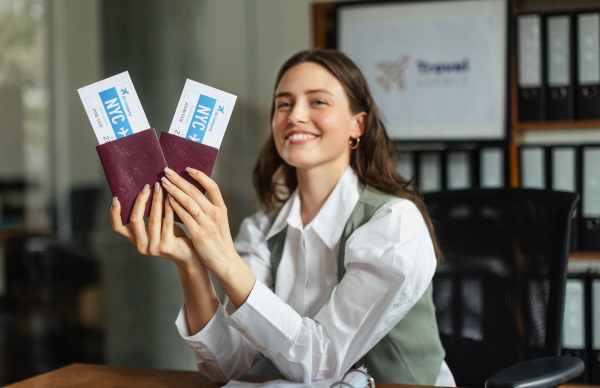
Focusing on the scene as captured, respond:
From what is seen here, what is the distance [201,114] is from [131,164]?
14 cm

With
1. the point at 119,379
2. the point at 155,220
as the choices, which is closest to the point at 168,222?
the point at 155,220

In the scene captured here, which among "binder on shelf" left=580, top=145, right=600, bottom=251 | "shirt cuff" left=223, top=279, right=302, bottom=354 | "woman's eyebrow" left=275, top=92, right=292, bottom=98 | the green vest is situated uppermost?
"woman's eyebrow" left=275, top=92, right=292, bottom=98

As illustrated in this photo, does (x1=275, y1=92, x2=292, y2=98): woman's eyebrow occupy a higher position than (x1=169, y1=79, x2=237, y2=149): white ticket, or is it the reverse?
(x1=275, y1=92, x2=292, y2=98): woman's eyebrow

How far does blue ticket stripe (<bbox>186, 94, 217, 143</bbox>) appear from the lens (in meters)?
0.85

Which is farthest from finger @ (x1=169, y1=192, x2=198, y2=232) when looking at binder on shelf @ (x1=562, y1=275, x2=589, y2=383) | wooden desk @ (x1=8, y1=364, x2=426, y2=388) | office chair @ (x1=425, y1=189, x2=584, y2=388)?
binder on shelf @ (x1=562, y1=275, x2=589, y2=383)

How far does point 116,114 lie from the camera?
0.82 m

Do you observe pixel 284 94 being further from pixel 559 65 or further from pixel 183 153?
pixel 559 65

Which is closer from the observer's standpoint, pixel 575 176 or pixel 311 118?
pixel 311 118

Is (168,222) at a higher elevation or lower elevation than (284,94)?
lower

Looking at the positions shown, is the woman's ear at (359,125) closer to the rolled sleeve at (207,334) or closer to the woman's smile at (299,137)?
the woman's smile at (299,137)

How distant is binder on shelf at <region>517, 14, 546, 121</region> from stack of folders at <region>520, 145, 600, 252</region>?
166 millimetres

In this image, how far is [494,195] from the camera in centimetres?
127

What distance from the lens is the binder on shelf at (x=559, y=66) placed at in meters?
1.91

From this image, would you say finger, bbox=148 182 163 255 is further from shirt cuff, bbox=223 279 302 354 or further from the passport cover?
shirt cuff, bbox=223 279 302 354
